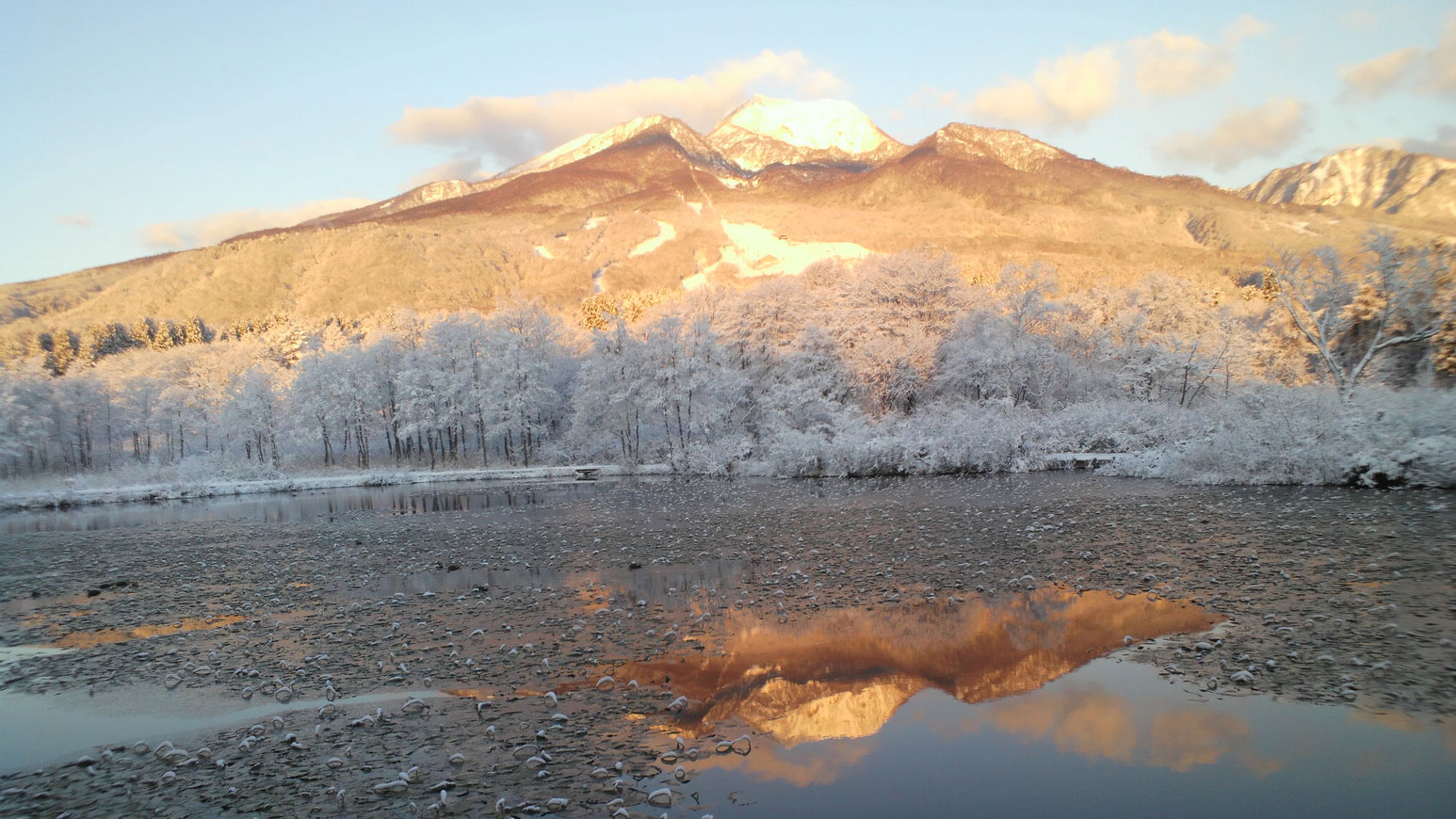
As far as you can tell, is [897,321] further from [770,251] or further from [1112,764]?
[770,251]

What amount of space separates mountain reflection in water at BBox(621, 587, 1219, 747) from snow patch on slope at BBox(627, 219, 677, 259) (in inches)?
6925

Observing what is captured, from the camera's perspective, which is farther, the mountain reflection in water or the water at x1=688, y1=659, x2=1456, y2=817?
the mountain reflection in water

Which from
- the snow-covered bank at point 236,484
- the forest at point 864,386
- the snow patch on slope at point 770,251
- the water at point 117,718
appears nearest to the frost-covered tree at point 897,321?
the forest at point 864,386

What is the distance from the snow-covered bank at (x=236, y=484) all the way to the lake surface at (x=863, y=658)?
36.6 meters

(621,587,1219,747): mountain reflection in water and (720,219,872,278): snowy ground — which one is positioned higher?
(720,219,872,278): snowy ground

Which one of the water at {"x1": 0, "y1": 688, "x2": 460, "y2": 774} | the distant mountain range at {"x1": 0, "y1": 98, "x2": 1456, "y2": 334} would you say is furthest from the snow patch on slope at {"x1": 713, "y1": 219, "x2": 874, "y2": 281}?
the water at {"x1": 0, "y1": 688, "x2": 460, "y2": 774}

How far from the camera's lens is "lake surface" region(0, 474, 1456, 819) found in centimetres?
654

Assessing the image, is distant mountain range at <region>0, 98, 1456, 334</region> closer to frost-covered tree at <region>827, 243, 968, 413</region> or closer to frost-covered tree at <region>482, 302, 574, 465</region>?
frost-covered tree at <region>482, 302, 574, 465</region>

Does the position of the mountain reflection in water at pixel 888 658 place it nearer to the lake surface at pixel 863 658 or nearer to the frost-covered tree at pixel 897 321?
the lake surface at pixel 863 658

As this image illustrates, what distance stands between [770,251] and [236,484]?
137 meters

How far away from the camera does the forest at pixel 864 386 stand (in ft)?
107

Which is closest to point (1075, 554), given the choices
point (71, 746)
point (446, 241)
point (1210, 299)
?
point (71, 746)

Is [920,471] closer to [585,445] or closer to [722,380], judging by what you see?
[722,380]

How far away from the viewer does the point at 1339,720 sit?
7.22m
